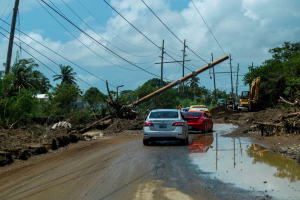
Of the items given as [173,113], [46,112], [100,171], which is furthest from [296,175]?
[46,112]

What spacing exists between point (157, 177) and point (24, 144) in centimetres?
739

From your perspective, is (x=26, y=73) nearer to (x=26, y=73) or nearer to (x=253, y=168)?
(x=26, y=73)

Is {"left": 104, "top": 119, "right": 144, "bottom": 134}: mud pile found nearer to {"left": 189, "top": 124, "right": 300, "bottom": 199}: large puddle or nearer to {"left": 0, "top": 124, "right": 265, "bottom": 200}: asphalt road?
{"left": 189, "top": 124, "right": 300, "bottom": 199}: large puddle

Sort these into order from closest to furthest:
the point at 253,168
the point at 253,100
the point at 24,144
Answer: the point at 253,168 → the point at 24,144 → the point at 253,100

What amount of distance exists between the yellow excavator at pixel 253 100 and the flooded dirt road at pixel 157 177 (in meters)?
31.7

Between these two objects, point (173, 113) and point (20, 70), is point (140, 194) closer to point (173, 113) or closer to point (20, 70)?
point (173, 113)

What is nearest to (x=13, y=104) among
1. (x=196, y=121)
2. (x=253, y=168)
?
(x=196, y=121)

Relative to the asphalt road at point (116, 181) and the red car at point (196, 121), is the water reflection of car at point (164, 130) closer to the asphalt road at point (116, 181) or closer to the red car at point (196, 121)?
the asphalt road at point (116, 181)

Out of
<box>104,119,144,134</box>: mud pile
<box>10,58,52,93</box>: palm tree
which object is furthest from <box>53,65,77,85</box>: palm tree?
<box>104,119,144,134</box>: mud pile

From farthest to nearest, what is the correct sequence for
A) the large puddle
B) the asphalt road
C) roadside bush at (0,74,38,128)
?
roadside bush at (0,74,38,128) → the large puddle → the asphalt road

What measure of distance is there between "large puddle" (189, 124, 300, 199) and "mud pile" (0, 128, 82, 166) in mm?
5704

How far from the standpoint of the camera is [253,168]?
404 inches

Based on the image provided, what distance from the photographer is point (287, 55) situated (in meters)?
66.8

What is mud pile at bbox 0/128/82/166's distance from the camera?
489 inches
